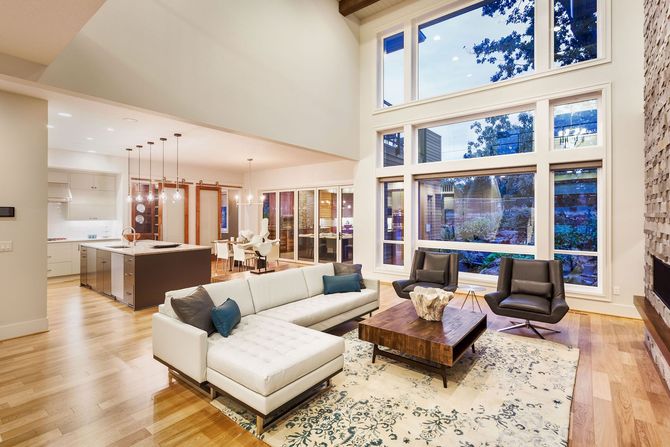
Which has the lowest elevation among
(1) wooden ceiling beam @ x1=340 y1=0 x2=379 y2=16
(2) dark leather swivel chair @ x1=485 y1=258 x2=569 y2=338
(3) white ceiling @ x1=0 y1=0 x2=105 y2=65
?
(2) dark leather swivel chair @ x1=485 y1=258 x2=569 y2=338

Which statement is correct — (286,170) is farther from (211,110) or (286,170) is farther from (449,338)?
(449,338)

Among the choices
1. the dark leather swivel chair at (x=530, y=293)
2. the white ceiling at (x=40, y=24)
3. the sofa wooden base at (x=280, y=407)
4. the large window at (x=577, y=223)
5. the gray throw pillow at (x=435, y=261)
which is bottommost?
the sofa wooden base at (x=280, y=407)

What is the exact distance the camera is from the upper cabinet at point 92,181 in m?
7.94

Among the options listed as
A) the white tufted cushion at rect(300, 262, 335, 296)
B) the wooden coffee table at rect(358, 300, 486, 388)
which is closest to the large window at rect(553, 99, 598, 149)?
the wooden coffee table at rect(358, 300, 486, 388)

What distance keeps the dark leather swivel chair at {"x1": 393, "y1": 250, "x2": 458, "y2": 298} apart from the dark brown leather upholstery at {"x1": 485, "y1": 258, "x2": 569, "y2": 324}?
701 millimetres

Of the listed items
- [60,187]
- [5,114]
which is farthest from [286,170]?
[5,114]

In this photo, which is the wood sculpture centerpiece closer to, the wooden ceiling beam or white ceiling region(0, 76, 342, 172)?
white ceiling region(0, 76, 342, 172)

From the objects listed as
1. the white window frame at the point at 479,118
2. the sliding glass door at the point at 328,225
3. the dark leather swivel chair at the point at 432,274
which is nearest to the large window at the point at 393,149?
the white window frame at the point at 479,118

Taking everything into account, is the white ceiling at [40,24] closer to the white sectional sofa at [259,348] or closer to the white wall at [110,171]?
the white sectional sofa at [259,348]

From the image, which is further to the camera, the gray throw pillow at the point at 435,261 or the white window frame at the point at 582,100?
the gray throw pillow at the point at 435,261

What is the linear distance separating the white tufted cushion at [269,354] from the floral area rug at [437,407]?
326 mm

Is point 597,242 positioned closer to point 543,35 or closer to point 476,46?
point 543,35

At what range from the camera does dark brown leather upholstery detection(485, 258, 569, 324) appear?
150 inches

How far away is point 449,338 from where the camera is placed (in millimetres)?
2939
